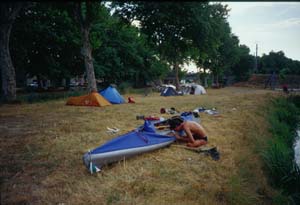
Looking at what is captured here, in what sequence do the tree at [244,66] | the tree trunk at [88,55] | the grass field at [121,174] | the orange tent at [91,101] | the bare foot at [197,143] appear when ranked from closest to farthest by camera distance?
the grass field at [121,174] < the bare foot at [197,143] < the orange tent at [91,101] < the tree trunk at [88,55] < the tree at [244,66]

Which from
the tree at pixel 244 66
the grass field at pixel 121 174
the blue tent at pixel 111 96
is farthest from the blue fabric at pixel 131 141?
the tree at pixel 244 66

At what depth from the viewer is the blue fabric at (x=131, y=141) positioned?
4574 millimetres

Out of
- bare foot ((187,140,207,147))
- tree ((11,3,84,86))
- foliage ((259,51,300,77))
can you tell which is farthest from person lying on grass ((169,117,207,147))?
foliage ((259,51,300,77))

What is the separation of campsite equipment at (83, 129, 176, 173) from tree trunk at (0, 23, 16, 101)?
10.3m

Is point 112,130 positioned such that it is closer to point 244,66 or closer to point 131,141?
point 131,141

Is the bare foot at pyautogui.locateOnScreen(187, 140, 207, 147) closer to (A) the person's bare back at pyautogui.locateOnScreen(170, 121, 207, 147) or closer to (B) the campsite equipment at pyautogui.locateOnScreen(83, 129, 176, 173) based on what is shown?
(A) the person's bare back at pyautogui.locateOnScreen(170, 121, 207, 147)

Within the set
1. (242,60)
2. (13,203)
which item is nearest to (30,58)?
(13,203)

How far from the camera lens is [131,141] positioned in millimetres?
4977

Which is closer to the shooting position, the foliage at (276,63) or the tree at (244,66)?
the foliage at (276,63)

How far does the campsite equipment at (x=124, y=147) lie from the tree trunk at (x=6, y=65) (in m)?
10.3

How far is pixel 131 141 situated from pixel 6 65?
1053cm

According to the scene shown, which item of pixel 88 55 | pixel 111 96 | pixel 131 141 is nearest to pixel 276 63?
pixel 111 96

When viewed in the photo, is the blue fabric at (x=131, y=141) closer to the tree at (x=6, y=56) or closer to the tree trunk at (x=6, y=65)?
the tree at (x=6, y=56)

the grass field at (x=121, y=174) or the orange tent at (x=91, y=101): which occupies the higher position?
the orange tent at (x=91, y=101)
